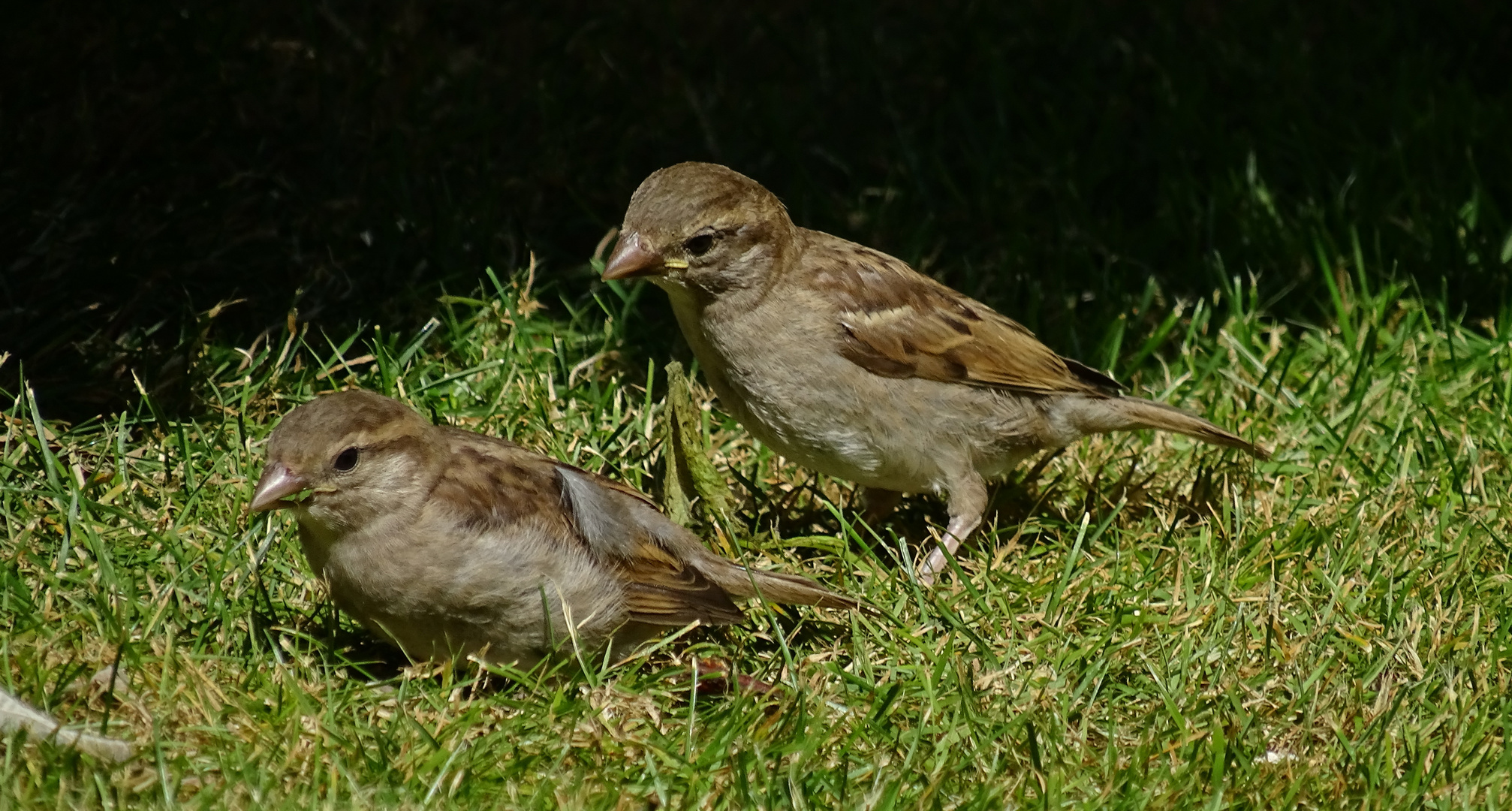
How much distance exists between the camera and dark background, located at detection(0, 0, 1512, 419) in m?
6.09

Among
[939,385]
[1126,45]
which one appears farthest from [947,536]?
[1126,45]

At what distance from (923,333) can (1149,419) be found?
0.80 m

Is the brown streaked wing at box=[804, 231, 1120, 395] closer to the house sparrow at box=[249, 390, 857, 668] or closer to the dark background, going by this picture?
the house sparrow at box=[249, 390, 857, 668]

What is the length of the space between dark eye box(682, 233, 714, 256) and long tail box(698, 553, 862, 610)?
3.12 ft

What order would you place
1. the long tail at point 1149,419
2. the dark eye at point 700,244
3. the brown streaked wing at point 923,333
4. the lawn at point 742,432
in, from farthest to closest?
the long tail at point 1149,419 < the brown streaked wing at point 923,333 < the dark eye at point 700,244 < the lawn at point 742,432

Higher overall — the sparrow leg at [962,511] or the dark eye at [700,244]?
the dark eye at [700,244]

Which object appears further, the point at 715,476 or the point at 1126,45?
the point at 1126,45

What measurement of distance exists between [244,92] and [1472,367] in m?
5.00

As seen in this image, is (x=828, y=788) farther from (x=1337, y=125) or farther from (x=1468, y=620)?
(x=1337, y=125)

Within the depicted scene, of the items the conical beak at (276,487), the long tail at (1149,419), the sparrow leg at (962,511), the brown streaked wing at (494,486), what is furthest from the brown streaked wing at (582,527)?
the long tail at (1149,419)

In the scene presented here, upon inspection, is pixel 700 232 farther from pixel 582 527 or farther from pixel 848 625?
pixel 848 625

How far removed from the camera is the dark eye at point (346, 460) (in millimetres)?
4086

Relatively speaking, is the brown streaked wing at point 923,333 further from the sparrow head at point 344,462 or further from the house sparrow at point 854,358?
the sparrow head at point 344,462

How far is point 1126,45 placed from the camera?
27.1 feet
